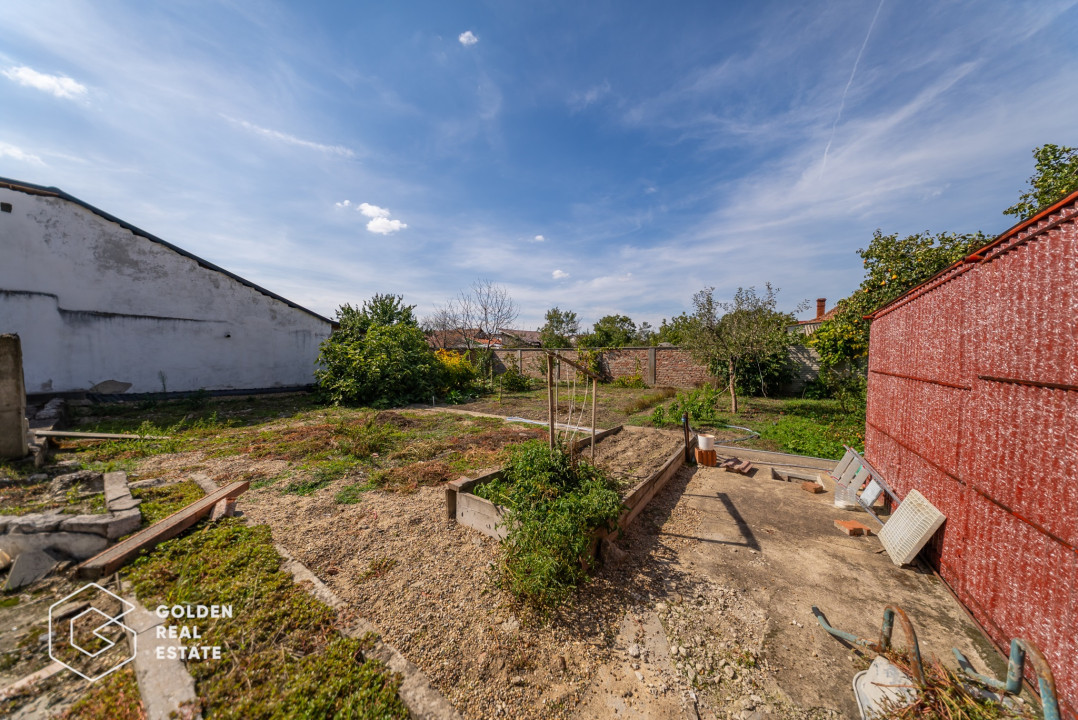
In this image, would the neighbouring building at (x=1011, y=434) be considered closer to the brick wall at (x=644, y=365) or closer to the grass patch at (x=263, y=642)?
the grass patch at (x=263, y=642)

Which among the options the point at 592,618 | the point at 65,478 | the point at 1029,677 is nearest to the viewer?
the point at 1029,677

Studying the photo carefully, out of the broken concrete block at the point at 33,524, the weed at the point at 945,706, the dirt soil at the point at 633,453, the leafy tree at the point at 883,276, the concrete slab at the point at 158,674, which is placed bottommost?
the concrete slab at the point at 158,674

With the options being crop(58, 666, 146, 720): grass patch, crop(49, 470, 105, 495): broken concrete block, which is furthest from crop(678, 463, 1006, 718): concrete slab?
crop(49, 470, 105, 495): broken concrete block

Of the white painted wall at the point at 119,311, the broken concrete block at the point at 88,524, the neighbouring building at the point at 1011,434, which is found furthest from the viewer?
the white painted wall at the point at 119,311

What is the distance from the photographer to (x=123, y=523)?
10.6 feet

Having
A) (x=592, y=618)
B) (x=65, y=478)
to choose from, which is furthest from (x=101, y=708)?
(x=65, y=478)

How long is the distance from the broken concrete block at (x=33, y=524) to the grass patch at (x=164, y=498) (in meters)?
0.68

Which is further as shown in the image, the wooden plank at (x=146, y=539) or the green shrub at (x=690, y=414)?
the green shrub at (x=690, y=414)

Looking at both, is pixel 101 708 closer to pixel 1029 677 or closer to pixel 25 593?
pixel 25 593

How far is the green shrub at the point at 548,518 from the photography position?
2.62 meters

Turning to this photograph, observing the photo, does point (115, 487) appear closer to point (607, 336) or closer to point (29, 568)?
point (29, 568)

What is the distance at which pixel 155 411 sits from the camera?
31.4 feet

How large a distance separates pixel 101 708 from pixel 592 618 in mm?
2691

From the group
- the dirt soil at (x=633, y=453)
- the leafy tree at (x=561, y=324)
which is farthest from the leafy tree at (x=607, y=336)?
the dirt soil at (x=633, y=453)
